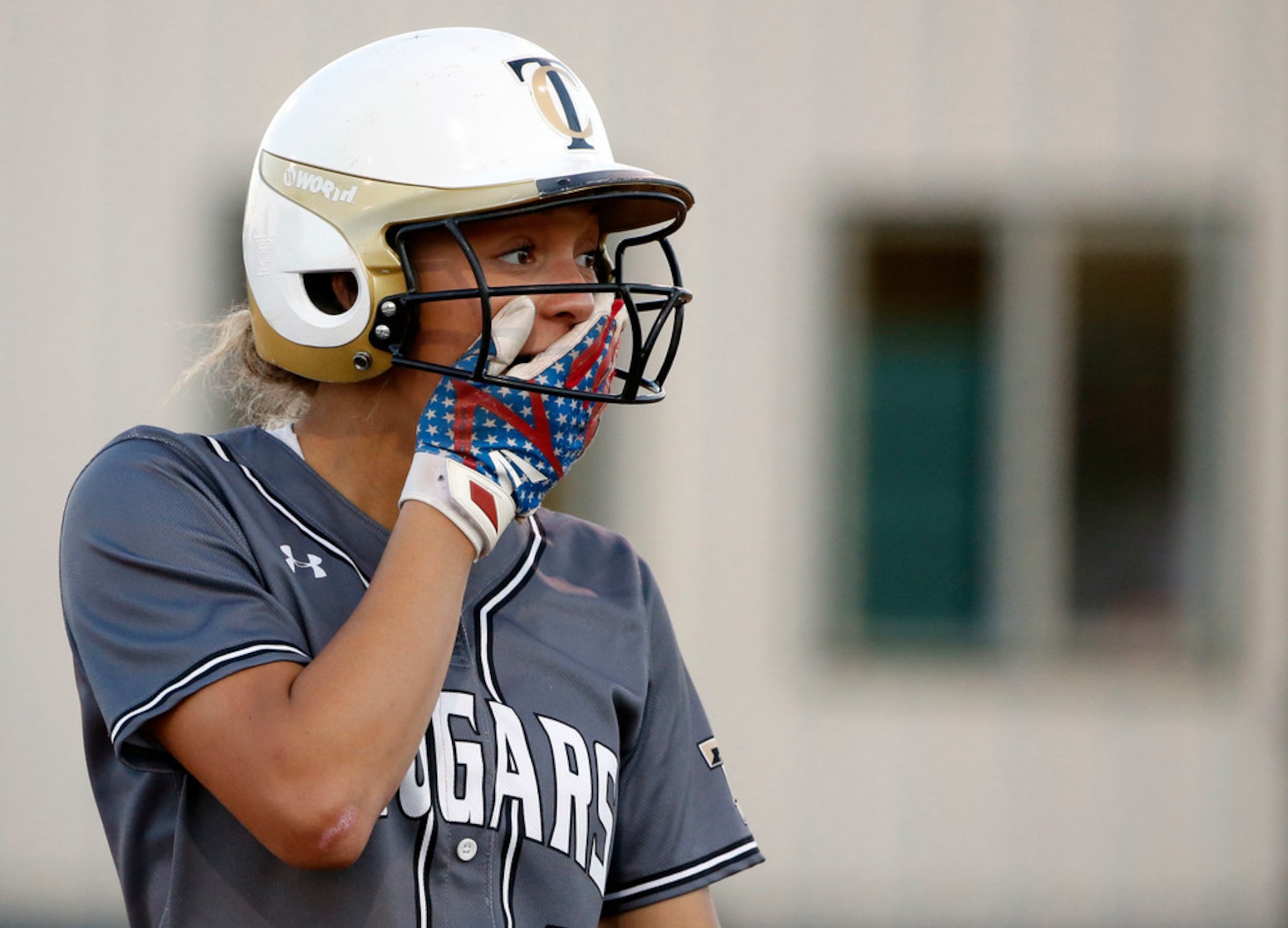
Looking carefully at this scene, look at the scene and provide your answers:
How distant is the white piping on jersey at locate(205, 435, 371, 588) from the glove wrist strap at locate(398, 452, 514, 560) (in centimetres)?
16

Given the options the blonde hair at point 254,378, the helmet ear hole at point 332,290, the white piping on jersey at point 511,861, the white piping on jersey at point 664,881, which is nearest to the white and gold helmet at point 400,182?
the helmet ear hole at point 332,290

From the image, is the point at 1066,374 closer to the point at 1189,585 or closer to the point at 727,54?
the point at 1189,585

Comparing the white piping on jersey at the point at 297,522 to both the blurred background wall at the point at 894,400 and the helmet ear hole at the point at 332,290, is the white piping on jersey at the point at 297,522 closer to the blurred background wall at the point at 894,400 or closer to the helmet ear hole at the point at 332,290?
the helmet ear hole at the point at 332,290

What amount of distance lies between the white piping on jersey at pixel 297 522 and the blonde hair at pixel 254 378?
290mm

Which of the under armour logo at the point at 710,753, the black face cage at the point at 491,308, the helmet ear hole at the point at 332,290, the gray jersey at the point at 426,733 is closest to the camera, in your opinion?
the gray jersey at the point at 426,733

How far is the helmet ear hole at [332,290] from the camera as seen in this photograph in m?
2.07

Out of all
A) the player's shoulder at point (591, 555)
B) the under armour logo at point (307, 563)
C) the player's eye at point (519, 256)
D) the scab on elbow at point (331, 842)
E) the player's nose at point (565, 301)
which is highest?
the player's eye at point (519, 256)

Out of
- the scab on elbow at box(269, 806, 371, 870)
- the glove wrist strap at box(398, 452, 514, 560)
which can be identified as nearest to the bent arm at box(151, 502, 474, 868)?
the scab on elbow at box(269, 806, 371, 870)

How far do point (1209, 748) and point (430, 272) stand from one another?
4689 millimetres

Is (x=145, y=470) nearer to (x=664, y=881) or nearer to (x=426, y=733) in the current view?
(x=426, y=733)

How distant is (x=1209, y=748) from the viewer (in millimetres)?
5785

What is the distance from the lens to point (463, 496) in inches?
70.5

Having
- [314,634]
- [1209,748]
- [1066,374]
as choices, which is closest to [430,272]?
[314,634]

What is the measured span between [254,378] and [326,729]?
87cm
